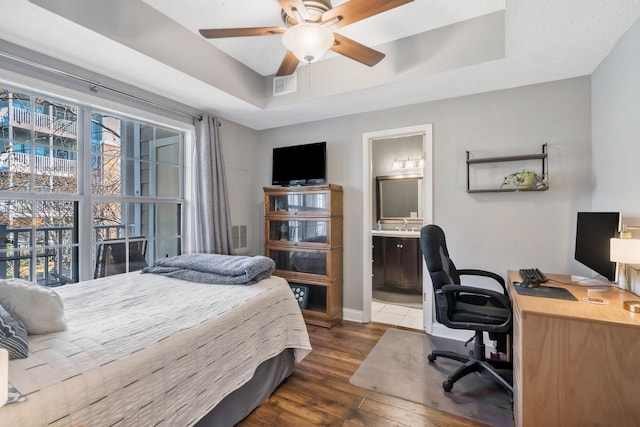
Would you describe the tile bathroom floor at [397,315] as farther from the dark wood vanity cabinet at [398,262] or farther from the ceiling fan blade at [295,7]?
the ceiling fan blade at [295,7]

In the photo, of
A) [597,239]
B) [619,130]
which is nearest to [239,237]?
[597,239]

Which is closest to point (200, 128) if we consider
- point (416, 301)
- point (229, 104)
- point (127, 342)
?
point (229, 104)

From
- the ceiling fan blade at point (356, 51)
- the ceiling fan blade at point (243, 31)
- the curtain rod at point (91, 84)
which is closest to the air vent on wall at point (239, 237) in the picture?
the curtain rod at point (91, 84)

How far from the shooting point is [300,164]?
140 inches

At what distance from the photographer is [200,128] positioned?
3.10 metres

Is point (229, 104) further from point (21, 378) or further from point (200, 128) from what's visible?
point (21, 378)

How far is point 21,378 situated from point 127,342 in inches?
12.4

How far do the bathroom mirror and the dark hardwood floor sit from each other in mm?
2483

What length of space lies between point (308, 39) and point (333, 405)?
220cm

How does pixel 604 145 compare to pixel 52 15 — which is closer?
pixel 52 15

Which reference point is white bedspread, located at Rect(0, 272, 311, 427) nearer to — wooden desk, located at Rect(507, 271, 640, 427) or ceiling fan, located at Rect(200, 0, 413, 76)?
wooden desk, located at Rect(507, 271, 640, 427)

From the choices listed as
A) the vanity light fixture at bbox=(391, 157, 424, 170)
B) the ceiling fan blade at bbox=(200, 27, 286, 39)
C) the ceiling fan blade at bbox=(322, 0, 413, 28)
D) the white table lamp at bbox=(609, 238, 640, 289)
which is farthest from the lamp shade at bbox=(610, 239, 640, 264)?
the vanity light fixture at bbox=(391, 157, 424, 170)

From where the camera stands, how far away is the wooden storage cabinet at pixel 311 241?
3168mm

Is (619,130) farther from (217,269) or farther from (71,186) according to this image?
(71,186)
